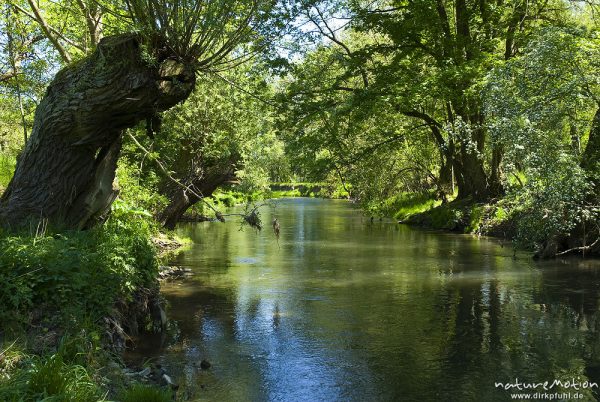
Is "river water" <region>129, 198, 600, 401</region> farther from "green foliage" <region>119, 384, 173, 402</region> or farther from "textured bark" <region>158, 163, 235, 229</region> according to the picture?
"textured bark" <region>158, 163, 235, 229</region>

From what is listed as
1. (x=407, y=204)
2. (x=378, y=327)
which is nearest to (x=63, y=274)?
(x=378, y=327)

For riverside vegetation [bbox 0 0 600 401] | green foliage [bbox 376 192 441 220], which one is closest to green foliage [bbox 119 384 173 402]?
riverside vegetation [bbox 0 0 600 401]

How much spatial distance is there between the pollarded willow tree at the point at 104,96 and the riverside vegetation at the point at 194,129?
0.03 metres

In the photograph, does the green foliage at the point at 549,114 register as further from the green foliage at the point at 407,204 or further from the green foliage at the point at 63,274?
the green foliage at the point at 407,204

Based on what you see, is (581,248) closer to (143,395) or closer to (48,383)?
(143,395)

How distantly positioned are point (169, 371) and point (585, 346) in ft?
23.6

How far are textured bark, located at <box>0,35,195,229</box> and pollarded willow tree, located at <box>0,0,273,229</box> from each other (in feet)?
0.05

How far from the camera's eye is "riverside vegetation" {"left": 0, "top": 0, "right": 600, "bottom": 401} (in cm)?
786

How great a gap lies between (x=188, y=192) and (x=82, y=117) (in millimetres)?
15491

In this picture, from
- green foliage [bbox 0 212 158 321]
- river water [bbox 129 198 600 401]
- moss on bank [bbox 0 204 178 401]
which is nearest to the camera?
moss on bank [bbox 0 204 178 401]

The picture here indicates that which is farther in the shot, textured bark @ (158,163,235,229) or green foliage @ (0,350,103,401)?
textured bark @ (158,163,235,229)

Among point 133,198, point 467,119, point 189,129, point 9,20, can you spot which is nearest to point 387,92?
point 467,119

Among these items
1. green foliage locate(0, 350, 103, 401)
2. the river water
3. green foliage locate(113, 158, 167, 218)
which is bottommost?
the river water

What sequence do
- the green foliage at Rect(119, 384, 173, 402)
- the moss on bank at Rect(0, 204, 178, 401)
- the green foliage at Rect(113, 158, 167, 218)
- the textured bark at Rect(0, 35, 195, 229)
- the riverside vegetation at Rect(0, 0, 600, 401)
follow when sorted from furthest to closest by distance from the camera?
the green foliage at Rect(113, 158, 167, 218) < the textured bark at Rect(0, 35, 195, 229) < the riverside vegetation at Rect(0, 0, 600, 401) < the green foliage at Rect(119, 384, 173, 402) < the moss on bank at Rect(0, 204, 178, 401)
